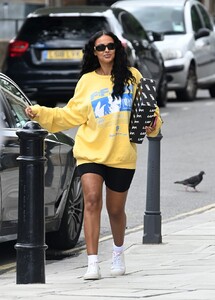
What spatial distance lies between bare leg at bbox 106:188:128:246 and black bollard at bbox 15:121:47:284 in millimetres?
956

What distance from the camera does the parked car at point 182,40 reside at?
24.9 m

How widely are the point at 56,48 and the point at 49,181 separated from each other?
11.3m

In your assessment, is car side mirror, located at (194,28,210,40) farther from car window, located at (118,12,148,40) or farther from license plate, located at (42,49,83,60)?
license plate, located at (42,49,83,60)

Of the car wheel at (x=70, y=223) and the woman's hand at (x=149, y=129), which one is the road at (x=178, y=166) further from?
the woman's hand at (x=149, y=129)

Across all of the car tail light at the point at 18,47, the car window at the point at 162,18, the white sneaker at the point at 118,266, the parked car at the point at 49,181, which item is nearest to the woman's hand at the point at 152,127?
the white sneaker at the point at 118,266

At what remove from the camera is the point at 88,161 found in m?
8.74

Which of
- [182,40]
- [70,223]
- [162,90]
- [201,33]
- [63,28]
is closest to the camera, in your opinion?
[70,223]

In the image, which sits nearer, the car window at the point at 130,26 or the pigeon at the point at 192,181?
the pigeon at the point at 192,181

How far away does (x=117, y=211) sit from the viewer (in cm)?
890

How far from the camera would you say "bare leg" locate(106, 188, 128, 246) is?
885 cm

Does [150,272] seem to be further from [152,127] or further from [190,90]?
[190,90]

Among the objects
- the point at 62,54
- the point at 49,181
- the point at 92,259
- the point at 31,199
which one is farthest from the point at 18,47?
the point at 31,199

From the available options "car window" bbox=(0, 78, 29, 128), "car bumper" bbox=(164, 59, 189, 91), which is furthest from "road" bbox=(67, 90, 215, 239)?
"car window" bbox=(0, 78, 29, 128)

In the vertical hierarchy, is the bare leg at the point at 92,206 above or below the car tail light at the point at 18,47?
above
